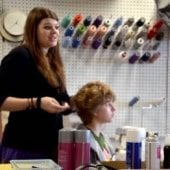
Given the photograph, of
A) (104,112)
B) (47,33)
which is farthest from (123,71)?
(47,33)

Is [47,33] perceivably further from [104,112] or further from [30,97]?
[104,112]

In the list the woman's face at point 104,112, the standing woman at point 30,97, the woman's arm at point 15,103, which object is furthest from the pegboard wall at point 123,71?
the woman's arm at point 15,103

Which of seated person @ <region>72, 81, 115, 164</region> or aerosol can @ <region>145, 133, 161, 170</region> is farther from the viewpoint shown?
seated person @ <region>72, 81, 115, 164</region>

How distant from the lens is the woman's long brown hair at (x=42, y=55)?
6.53ft

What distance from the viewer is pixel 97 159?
1.69 m

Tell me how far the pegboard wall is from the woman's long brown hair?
1.09 m

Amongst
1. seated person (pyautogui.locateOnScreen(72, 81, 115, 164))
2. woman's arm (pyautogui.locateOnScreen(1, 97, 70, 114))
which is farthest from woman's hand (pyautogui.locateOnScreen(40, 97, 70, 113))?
seated person (pyautogui.locateOnScreen(72, 81, 115, 164))

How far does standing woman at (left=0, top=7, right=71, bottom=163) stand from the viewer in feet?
6.30

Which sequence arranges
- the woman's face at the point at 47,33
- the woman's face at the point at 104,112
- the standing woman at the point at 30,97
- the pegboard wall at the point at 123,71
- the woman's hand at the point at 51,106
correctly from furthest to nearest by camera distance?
1. the pegboard wall at the point at 123,71
2. the woman's face at the point at 104,112
3. the woman's face at the point at 47,33
4. the standing woman at the point at 30,97
5. the woman's hand at the point at 51,106

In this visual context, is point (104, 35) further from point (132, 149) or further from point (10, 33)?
point (132, 149)

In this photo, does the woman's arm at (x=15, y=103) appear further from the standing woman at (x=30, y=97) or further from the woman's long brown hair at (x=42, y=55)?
the woman's long brown hair at (x=42, y=55)

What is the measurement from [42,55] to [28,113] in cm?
29

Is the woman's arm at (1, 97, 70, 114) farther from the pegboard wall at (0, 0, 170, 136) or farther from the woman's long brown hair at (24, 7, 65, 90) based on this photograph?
the pegboard wall at (0, 0, 170, 136)

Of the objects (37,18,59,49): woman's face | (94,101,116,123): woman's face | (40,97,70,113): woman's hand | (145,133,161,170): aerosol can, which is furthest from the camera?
(94,101,116,123): woman's face
